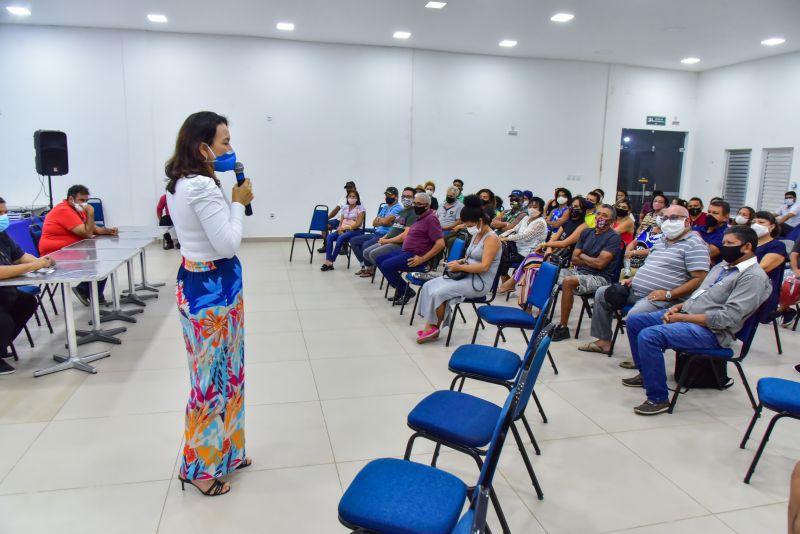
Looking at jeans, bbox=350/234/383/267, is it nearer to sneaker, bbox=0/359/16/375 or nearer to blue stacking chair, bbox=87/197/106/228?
sneaker, bbox=0/359/16/375

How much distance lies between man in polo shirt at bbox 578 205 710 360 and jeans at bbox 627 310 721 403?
0.48 meters

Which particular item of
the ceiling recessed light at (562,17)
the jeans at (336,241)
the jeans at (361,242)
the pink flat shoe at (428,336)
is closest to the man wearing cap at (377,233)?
the jeans at (361,242)

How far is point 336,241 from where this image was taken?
7.71 metres

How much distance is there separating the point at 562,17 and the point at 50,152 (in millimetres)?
7569

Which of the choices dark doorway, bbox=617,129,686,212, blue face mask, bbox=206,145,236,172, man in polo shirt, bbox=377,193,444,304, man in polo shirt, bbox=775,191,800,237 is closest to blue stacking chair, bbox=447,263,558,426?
blue face mask, bbox=206,145,236,172

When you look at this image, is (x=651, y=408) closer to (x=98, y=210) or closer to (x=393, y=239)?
(x=393, y=239)

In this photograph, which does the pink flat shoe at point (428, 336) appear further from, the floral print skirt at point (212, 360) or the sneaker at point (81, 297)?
the sneaker at point (81, 297)

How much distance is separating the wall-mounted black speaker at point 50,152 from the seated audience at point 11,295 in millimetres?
3542

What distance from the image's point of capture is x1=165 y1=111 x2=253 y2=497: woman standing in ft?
6.89

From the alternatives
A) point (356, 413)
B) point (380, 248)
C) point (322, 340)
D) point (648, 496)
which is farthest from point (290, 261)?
point (648, 496)

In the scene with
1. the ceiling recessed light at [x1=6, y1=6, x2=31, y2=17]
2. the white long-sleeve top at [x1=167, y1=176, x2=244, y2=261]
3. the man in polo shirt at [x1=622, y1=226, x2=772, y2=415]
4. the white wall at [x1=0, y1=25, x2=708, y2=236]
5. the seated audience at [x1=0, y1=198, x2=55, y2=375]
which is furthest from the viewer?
the white wall at [x1=0, y1=25, x2=708, y2=236]

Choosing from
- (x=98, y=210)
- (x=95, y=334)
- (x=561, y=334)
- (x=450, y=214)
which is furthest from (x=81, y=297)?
(x=561, y=334)

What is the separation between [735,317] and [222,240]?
2850 millimetres

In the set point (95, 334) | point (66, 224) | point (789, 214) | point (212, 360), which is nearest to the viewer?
point (212, 360)
